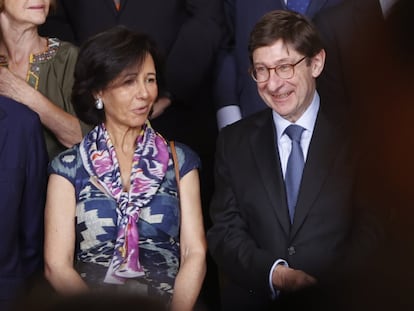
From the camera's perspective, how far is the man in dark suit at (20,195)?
8.58 feet

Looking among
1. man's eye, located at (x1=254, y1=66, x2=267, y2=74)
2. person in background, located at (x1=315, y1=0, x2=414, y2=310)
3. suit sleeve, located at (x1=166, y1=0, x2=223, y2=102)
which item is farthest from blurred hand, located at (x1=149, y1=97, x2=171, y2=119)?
person in background, located at (x1=315, y1=0, x2=414, y2=310)

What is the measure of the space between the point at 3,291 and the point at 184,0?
1.27 meters

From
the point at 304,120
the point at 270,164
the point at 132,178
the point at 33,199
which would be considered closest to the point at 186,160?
the point at 132,178

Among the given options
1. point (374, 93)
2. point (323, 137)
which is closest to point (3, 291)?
point (323, 137)

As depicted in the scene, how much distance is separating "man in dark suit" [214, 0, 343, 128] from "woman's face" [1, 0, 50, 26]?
2.29ft

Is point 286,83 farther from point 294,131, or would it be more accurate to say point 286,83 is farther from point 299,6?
point 299,6

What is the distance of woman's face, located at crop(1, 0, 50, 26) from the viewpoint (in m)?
2.86

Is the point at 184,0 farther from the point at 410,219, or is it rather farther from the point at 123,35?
the point at 410,219

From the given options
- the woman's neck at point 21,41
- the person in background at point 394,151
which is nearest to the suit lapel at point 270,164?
the woman's neck at point 21,41

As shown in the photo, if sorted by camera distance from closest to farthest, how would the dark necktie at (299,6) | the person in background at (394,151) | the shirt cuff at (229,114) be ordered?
the person in background at (394,151)
the dark necktie at (299,6)
the shirt cuff at (229,114)

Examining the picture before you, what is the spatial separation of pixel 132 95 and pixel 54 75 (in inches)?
13.8

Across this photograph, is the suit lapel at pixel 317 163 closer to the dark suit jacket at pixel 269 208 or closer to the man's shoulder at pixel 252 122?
the dark suit jacket at pixel 269 208

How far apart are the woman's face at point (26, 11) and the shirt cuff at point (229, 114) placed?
755 millimetres

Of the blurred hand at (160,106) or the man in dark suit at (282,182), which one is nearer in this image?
the man in dark suit at (282,182)
